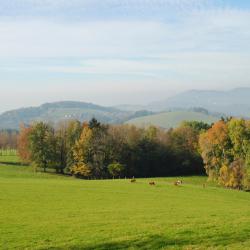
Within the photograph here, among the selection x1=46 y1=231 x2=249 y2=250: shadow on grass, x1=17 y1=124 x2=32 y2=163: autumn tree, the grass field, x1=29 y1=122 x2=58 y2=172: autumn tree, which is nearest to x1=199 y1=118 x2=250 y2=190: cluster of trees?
x1=29 y1=122 x2=58 y2=172: autumn tree

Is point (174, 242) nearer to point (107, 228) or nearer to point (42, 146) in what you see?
point (107, 228)

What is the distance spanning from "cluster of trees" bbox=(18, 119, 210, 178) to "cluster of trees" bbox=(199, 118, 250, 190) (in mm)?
16558

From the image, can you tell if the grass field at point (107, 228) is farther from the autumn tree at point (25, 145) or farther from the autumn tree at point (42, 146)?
the autumn tree at point (25, 145)

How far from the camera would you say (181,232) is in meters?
22.0

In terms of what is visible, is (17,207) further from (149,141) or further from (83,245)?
(149,141)

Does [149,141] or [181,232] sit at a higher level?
[149,141]

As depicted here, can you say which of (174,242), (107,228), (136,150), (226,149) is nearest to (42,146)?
(136,150)

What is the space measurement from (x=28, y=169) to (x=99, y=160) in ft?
61.1

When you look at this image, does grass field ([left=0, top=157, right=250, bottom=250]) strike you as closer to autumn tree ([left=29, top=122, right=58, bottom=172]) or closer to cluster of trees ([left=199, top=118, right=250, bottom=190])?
cluster of trees ([left=199, top=118, right=250, bottom=190])

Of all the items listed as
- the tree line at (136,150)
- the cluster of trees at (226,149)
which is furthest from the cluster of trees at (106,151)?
the cluster of trees at (226,149)

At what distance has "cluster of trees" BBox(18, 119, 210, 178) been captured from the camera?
341 ft

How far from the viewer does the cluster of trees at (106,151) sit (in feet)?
341

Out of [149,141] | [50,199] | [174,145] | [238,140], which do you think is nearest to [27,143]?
[149,141]

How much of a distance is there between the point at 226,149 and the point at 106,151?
1136 inches
